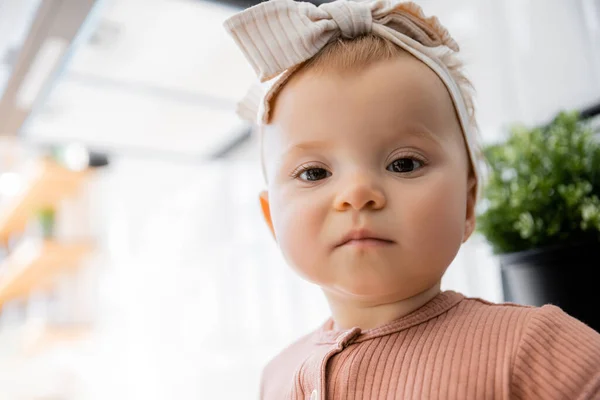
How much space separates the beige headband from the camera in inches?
21.7

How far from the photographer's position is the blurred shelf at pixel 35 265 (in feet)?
8.82

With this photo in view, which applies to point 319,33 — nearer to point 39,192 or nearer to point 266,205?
point 266,205

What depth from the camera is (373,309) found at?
0.57 meters

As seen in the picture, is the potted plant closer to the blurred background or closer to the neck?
the blurred background

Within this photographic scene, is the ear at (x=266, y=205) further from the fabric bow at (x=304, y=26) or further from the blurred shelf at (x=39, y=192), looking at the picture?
the blurred shelf at (x=39, y=192)

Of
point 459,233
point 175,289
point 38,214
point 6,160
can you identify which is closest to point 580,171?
point 459,233

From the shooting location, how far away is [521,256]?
0.84 meters

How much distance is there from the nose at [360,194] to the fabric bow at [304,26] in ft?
0.47

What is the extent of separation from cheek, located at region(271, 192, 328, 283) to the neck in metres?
0.06

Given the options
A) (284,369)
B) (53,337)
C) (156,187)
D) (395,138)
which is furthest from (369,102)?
(53,337)

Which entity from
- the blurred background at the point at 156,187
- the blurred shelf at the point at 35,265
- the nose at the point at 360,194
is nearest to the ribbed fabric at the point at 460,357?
the nose at the point at 360,194

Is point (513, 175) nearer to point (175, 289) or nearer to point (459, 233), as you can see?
point (459, 233)

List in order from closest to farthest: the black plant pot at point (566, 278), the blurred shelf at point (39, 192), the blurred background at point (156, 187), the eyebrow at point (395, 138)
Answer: the eyebrow at point (395, 138) < the black plant pot at point (566, 278) < the blurred background at point (156, 187) < the blurred shelf at point (39, 192)

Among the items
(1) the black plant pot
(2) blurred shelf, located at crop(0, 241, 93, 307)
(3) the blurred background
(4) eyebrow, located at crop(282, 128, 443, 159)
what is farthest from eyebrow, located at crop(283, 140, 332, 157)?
(2) blurred shelf, located at crop(0, 241, 93, 307)
